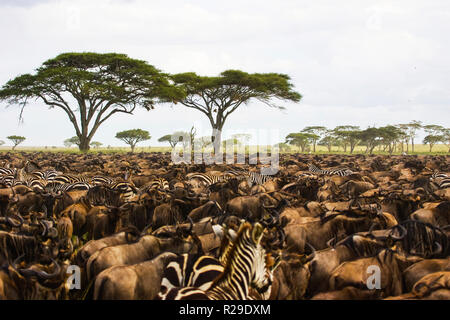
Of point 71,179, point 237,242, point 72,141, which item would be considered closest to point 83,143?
point 71,179

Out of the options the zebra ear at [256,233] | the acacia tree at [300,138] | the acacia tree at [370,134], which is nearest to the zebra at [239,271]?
the zebra ear at [256,233]

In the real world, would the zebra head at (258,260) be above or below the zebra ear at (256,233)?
below

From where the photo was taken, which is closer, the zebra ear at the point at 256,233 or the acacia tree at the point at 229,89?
the zebra ear at the point at 256,233

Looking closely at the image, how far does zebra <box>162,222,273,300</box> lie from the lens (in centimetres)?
363

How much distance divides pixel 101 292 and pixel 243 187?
29.1 feet

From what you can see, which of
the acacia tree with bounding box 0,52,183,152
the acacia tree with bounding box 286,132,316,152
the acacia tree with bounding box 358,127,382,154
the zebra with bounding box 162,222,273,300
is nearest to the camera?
the zebra with bounding box 162,222,273,300

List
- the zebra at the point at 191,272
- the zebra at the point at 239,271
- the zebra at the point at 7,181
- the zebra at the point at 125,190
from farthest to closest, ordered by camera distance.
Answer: the zebra at the point at 7,181
the zebra at the point at 125,190
the zebra at the point at 191,272
the zebra at the point at 239,271

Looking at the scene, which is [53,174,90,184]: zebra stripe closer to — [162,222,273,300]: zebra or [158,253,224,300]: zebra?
[158,253,224,300]: zebra

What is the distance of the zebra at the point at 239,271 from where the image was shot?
3.63 m

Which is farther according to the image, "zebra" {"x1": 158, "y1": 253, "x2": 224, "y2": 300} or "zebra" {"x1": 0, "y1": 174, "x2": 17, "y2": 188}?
"zebra" {"x1": 0, "y1": 174, "x2": 17, "y2": 188}

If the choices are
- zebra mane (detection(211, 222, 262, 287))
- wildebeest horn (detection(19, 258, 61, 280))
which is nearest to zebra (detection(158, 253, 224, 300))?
zebra mane (detection(211, 222, 262, 287))

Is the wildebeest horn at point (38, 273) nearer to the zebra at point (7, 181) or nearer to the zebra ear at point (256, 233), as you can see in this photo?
the zebra ear at point (256, 233)

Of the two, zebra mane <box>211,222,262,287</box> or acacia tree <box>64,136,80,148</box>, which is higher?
acacia tree <box>64,136,80,148</box>
